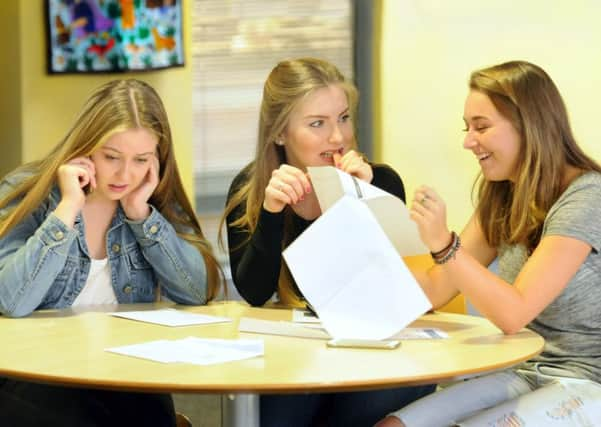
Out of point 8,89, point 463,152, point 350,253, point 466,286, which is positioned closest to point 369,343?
point 350,253

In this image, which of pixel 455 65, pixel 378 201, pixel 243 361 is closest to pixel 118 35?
pixel 455 65

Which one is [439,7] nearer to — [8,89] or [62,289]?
[8,89]

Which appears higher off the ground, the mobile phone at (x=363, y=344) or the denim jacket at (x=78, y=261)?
the denim jacket at (x=78, y=261)

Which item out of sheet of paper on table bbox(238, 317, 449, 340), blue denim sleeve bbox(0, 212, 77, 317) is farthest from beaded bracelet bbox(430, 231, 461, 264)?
blue denim sleeve bbox(0, 212, 77, 317)

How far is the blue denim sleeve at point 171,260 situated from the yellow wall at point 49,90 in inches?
81.2

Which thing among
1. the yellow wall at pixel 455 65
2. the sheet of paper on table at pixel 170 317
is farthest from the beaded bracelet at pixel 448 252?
the yellow wall at pixel 455 65

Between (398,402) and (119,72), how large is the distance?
2.83 metres

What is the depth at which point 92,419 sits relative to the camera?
224cm

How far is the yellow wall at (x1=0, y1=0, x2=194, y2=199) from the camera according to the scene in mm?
4562

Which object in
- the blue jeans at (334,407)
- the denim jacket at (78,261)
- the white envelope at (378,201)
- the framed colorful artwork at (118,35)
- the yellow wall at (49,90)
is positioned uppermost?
the framed colorful artwork at (118,35)

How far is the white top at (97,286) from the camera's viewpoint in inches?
101

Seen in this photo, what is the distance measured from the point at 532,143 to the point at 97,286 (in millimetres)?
1131

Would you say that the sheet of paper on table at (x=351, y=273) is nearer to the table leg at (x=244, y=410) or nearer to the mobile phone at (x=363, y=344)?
the mobile phone at (x=363, y=344)

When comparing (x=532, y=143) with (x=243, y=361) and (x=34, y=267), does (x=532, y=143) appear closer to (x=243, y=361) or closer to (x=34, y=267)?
(x=243, y=361)
